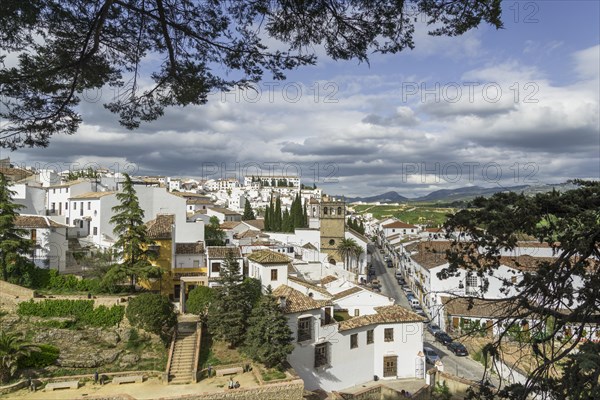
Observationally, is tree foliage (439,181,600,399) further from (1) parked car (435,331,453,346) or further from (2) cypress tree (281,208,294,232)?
(2) cypress tree (281,208,294,232)

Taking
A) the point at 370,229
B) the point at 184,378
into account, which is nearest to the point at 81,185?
the point at 184,378

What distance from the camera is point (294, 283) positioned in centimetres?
2500

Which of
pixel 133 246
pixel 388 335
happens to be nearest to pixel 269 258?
pixel 133 246

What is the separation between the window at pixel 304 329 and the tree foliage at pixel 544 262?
16.6 metres

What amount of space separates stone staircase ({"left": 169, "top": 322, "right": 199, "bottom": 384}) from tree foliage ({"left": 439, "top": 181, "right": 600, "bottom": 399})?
15199mm

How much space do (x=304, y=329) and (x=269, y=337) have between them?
3201mm

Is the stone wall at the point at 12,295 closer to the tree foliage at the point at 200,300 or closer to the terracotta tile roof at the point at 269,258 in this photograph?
the tree foliage at the point at 200,300

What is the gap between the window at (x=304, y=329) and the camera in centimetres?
1998

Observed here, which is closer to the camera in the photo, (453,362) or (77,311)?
(77,311)

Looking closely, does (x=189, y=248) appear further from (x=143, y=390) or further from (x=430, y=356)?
(x=430, y=356)

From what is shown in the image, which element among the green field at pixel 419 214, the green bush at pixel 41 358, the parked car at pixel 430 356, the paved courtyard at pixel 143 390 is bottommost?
the parked car at pixel 430 356

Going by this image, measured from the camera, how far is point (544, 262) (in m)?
4.14

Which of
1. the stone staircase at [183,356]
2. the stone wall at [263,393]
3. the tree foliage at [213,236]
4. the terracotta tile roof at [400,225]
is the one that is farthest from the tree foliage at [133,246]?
the terracotta tile roof at [400,225]

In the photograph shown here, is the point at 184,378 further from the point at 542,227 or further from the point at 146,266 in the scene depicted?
the point at 542,227
